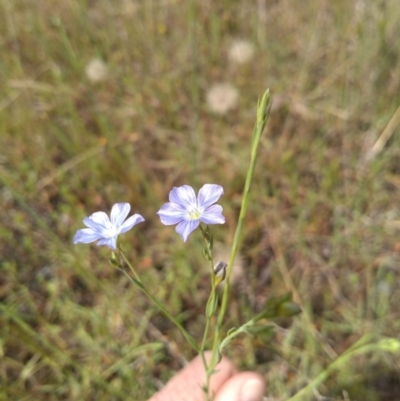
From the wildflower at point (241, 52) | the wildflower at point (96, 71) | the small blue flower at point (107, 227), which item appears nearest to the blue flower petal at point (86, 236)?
the small blue flower at point (107, 227)

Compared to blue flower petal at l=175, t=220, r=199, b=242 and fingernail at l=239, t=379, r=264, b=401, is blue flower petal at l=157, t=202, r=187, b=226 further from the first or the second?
fingernail at l=239, t=379, r=264, b=401

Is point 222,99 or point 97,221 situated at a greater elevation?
point 97,221

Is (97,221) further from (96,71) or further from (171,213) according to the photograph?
(96,71)

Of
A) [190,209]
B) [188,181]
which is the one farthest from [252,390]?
[188,181]

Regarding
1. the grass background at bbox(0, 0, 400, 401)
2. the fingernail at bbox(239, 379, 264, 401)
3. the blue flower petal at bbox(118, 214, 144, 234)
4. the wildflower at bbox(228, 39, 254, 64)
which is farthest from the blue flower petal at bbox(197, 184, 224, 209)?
the wildflower at bbox(228, 39, 254, 64)

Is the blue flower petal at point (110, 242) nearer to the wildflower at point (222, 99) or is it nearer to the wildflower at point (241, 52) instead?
the wildflower at point (222, 99)
